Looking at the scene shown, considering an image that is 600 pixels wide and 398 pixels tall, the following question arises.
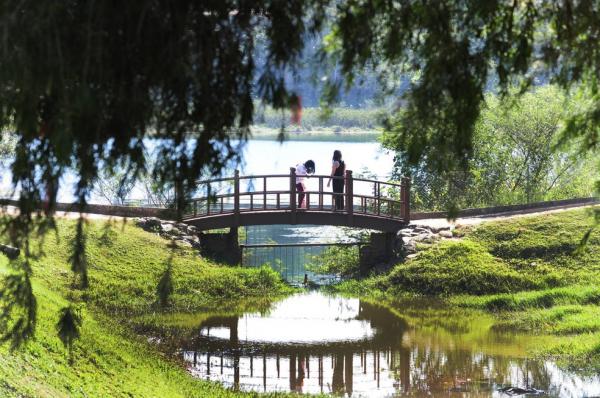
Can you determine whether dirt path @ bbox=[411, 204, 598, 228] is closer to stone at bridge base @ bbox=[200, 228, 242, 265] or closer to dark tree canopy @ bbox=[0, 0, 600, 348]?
stone at bridge base @ bbox=[200, 228, 242, 265]

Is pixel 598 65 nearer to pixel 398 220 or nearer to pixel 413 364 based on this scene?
pixel 413 364

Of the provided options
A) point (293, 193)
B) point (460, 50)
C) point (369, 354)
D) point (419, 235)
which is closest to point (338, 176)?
point (293, 193)

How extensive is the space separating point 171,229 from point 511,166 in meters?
13.0

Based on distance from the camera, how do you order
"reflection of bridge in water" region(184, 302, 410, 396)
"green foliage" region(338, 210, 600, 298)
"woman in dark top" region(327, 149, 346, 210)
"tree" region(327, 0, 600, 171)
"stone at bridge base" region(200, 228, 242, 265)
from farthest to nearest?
1. "woman in dark top" region(327, 149, 346, 210)
2. "stone at bridge base" region(200, 228, 242, 265)
3. "green foliage" region(338, 210, 600, 298)
4. "reflection of bridge in water" region(184, 302, 410, 396)
5. "tree" region(327, 0, 600, 171)

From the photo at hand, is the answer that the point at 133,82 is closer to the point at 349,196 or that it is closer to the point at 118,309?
the point at 118,309

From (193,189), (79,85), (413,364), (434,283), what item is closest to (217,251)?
(434,283)

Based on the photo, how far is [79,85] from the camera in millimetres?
6762

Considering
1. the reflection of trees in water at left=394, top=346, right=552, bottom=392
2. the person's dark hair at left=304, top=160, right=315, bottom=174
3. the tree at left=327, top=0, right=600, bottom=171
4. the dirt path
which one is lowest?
the reflection of trees in water at left=394, top=346, right=552, bottom=392

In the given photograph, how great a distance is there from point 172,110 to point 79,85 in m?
0.96

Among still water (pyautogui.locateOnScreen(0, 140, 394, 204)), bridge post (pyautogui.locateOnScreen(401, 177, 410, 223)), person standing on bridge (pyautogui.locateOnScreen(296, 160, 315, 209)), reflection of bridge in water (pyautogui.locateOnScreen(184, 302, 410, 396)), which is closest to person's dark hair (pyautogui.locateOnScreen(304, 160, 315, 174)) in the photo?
person standing on bridge (pyautogui.locateOnScreen(296, 160, 315, 209))

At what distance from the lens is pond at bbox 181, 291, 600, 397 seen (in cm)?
1594

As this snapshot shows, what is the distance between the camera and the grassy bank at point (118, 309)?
514 inches

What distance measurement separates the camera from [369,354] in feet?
59.8

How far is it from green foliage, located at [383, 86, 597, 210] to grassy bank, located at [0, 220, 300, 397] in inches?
345
